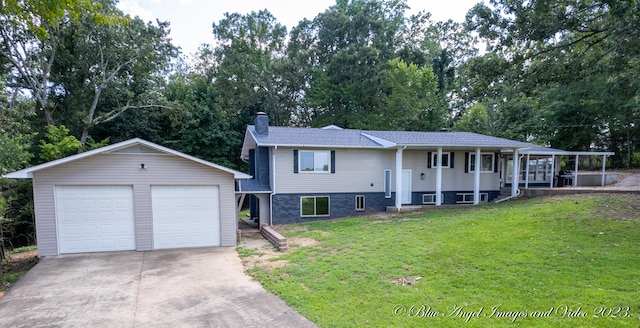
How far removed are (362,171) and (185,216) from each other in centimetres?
814

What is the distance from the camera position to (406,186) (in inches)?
608

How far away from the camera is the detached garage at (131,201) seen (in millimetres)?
8758

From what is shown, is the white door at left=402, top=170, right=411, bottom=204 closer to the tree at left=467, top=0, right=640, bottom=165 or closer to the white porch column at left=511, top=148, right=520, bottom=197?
the white porch column at left=511, top=148, right=520, bottom=197

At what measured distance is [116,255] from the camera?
8.93 metres

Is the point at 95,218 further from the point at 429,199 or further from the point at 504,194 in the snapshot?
the point at 504,194

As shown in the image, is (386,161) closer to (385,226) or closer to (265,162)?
(385,226)

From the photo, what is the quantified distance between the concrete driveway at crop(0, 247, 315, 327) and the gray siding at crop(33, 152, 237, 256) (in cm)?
102

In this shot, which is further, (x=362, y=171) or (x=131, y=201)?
(x=362, y=171)

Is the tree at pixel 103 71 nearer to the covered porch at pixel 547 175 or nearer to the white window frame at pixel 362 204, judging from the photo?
the white window frame at pixel 362 204

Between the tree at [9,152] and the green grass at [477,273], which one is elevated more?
the tree at [9,152]

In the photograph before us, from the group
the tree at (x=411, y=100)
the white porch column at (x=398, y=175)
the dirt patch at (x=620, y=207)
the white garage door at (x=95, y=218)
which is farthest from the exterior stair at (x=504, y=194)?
the white garage door at (x=95, y=218)

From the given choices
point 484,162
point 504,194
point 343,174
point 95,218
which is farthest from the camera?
point 504,194

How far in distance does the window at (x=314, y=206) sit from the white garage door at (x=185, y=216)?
4.76 metres

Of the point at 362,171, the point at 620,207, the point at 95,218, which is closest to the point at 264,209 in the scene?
the point at 362,171
